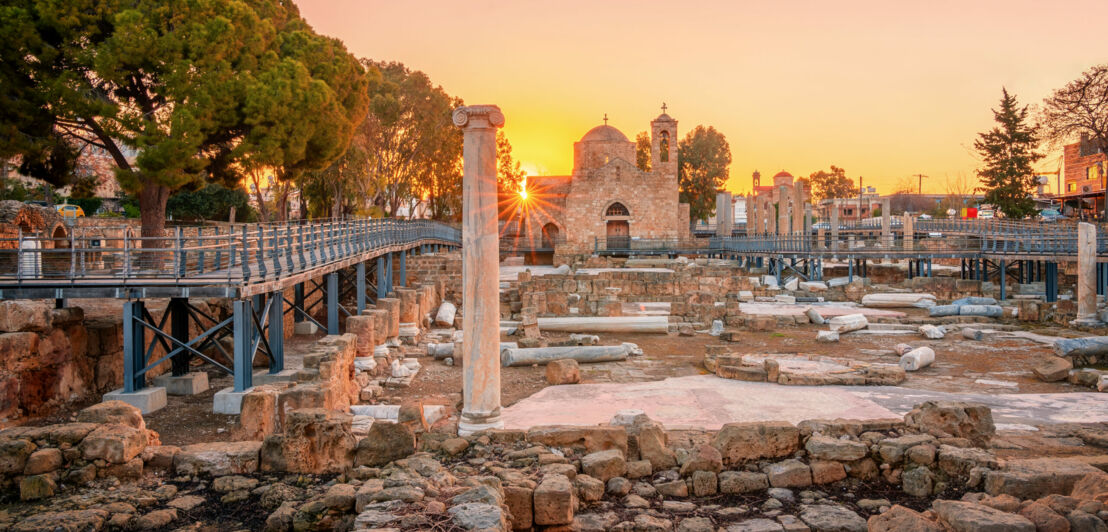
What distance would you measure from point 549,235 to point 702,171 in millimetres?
15207

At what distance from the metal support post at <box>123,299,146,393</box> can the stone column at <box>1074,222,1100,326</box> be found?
21619mm

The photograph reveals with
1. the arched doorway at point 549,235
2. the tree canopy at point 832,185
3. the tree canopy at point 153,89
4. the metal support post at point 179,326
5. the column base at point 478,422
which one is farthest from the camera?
the tree canopy at point 832,185

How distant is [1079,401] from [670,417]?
631 cm

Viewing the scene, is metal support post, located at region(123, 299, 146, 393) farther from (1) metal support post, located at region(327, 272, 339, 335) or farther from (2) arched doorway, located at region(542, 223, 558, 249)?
(2) arched doorway, located at region(542, 223, 558, 249)

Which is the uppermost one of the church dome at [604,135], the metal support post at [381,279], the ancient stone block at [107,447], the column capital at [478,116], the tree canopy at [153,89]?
the church dome at [604,135]

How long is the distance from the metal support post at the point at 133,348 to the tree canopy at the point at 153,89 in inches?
385

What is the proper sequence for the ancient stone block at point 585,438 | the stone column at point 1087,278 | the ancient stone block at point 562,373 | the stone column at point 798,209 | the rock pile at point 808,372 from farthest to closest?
the stone column at point 798,209
the stone column at point 1087,278
the ancient stone block at point 562,373
the rock pile at point 808,372
the ancient stone block at point 585,438

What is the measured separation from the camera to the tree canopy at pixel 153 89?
1858 centimetres

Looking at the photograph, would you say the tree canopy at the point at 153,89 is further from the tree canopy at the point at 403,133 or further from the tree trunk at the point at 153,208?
the tree canopy at the point at 403,133

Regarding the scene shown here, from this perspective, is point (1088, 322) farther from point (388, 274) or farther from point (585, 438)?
point (388, 274)

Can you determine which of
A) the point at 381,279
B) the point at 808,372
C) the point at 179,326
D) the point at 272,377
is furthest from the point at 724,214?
the point at 179,326

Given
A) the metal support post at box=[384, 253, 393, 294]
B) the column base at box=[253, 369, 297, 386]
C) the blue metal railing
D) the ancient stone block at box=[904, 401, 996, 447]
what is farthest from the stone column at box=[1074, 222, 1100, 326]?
the column base at box=[253, 369, 297, 386]

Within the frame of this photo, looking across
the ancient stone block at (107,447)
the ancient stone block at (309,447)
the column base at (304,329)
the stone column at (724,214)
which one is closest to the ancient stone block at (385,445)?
the ancient stone block at (309,447)

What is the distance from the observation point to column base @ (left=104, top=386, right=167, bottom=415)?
10594 millimetres
